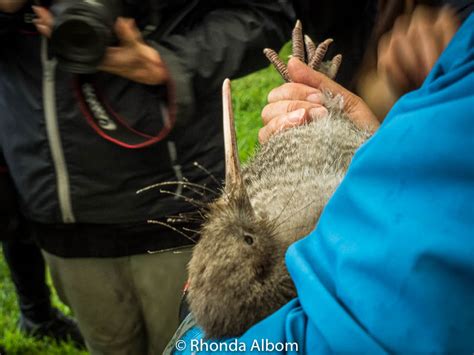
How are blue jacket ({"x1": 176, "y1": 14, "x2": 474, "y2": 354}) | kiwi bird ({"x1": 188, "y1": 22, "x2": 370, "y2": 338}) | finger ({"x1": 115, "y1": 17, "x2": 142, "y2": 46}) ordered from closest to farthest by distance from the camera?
blue jacket ({"x1": 176, "y1": 14, "x2": 474, "y2": 354})
kiwi bird ({"x1": 188, "y1": 22, "x2": 370, "y2": 338})
finger ({"x1": 115, "y1": 17, "x2": 142, "y2": 46})

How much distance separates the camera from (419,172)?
0.67 metres

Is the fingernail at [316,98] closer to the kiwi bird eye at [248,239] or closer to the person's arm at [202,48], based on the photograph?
the person's arm at [202,48]

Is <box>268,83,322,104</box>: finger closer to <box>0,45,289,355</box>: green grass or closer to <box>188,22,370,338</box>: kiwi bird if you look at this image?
<box>188,22,370,338</box>: kiwi bird

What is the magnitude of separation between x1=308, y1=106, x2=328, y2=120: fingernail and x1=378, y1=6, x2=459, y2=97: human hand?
1.32ft

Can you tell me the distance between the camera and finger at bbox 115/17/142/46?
164 cm

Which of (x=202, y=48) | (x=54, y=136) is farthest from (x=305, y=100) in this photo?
(x=54, y=136)

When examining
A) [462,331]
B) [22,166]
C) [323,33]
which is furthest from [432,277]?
[323,33]

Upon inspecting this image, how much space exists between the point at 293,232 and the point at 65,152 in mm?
1098

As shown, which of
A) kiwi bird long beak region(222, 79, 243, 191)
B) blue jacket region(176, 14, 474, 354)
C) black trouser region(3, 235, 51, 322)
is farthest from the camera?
black trouser region(3, 235, 51, 322)

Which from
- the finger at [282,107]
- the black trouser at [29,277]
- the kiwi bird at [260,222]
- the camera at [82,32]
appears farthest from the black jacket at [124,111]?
the black trouser at [29,277]

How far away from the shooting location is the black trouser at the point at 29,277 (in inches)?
108

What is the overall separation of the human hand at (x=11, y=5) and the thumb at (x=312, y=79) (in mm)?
863

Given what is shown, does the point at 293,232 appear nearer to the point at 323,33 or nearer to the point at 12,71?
the point at 12,71

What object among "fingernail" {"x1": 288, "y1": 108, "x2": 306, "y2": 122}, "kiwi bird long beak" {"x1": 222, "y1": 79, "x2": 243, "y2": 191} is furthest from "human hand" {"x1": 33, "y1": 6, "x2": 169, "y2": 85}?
"kiwi bird long beak" {"x1": 222, "y1": 79, "x2": 243, "y2": 191}
